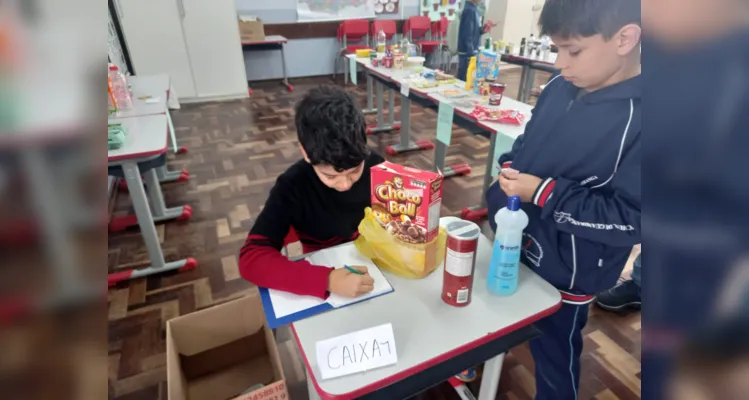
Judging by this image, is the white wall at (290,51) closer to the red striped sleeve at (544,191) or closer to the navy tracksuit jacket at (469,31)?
the navy tracksuit jacket at (469,31)

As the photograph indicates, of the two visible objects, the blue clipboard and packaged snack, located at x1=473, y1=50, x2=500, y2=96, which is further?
packaged snack, located at x1=473, y1=50, x2=500, y2=96

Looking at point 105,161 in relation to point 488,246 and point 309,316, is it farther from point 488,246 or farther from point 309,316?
point 488,246

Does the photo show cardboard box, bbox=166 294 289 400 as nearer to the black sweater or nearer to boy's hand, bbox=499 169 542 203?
the black sweater

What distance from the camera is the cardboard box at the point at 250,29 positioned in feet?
16.9

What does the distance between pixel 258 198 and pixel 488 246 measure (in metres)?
1.99

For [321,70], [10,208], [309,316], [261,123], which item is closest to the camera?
[10,208]

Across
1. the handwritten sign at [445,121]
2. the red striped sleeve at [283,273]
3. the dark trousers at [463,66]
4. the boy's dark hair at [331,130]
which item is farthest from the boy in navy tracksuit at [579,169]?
the dark trousers at [463,66]

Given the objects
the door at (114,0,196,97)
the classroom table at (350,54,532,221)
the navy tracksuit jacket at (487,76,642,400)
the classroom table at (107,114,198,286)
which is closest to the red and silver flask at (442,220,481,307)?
the navy tracksuit jacket at (487,76,642,400)

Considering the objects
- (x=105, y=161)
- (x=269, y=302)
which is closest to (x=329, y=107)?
(x=269, y=302)

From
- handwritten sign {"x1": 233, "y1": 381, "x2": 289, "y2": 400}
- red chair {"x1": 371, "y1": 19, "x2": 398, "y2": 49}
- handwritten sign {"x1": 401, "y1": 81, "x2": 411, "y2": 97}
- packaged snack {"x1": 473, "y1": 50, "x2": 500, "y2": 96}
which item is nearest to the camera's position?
handwritten sign {"x1": 233, "y1": 381, "x2": 289, "y2": 400}

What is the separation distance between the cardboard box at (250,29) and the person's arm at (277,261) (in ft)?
15.4

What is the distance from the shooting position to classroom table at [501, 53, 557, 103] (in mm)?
3875

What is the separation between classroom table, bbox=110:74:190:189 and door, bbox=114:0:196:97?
6.32 ft

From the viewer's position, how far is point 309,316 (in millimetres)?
831
